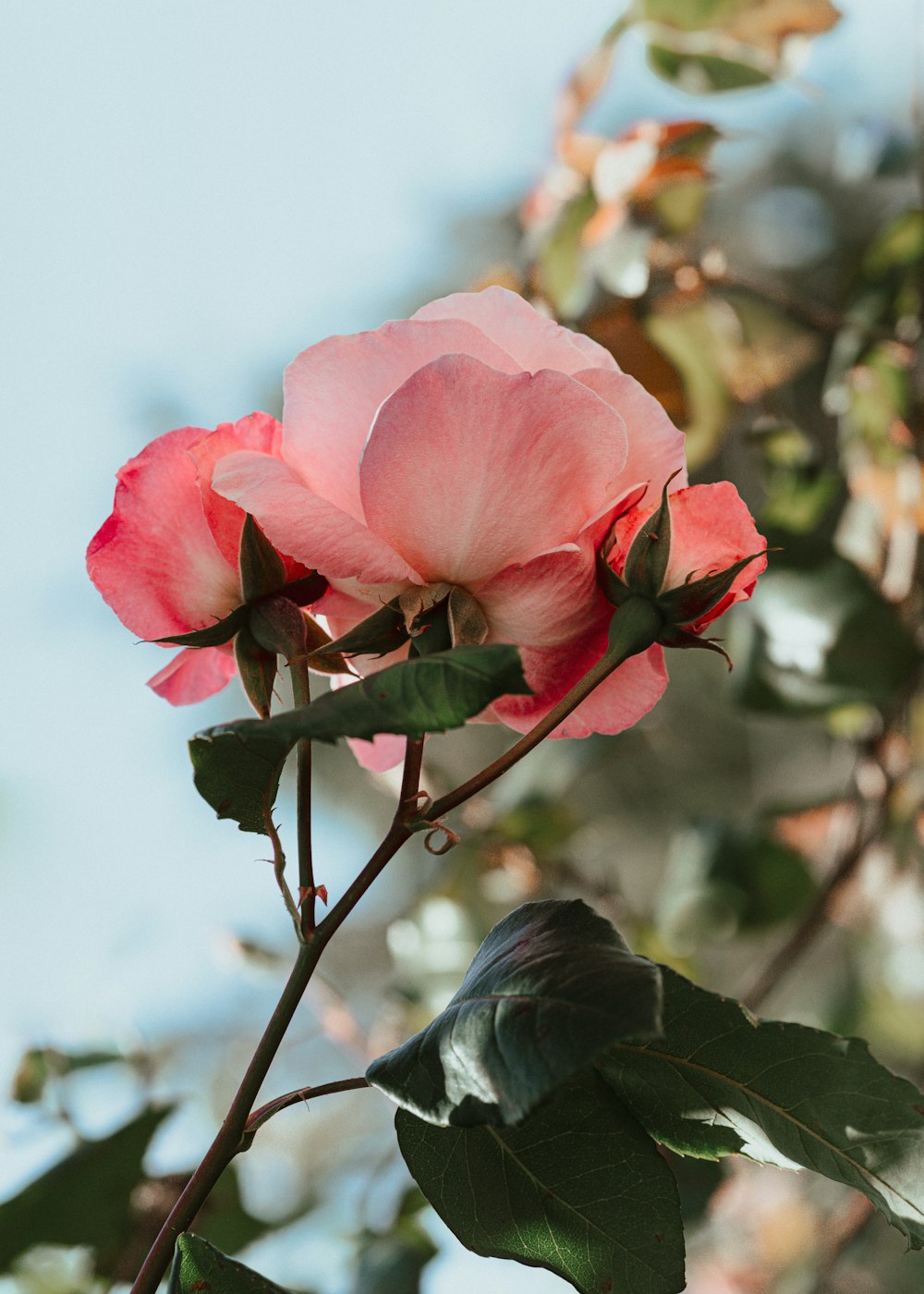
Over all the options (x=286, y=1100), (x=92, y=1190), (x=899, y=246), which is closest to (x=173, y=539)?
(x=286, y=1100)

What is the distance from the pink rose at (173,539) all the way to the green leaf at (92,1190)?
261mm

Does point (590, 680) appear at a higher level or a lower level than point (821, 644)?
higher

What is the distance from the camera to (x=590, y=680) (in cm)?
18

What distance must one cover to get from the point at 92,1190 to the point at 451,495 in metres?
0.33

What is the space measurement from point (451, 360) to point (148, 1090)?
52cm

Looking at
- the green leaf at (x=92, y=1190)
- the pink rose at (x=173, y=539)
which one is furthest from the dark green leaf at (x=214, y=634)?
the green leaf at (x=92, y=1190)

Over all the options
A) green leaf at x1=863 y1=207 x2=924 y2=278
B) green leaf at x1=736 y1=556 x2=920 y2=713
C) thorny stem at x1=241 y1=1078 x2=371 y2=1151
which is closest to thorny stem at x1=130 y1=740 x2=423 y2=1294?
thorny stem at x1=241 y1=1078 x2=371 y2=1151

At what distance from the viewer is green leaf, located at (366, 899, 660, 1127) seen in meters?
0.14

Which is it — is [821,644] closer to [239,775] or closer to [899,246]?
[899,246]

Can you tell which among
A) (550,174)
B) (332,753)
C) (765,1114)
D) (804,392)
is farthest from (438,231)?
(765,1114)

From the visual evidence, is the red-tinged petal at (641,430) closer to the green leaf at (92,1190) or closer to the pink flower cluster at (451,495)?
the pink flower cluster at (451,495)

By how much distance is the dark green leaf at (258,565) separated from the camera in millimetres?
190

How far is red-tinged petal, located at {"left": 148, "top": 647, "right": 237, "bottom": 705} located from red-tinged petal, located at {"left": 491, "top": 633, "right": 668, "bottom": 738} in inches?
2.4

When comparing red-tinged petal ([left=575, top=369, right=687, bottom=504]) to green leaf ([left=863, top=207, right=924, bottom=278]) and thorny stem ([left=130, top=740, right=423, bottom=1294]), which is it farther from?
green leaf ([left=863, top=207, right=924, bottom=278])
